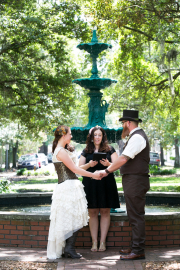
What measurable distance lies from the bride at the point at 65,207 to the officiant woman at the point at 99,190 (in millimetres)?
347

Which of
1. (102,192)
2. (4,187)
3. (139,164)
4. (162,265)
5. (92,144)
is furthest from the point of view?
(4,187)

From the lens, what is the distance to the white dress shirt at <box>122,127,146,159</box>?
5180 millimetres

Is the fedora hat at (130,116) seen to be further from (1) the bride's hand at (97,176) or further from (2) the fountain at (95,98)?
(2) the fountain at (95,98)

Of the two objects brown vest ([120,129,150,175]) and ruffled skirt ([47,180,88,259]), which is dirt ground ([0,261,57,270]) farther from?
brown vest ([120,129,150,175])

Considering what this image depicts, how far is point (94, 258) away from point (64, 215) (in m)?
0.73

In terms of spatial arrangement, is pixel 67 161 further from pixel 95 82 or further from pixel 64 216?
pixel 95 82

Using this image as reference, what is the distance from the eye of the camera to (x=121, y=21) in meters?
13.9

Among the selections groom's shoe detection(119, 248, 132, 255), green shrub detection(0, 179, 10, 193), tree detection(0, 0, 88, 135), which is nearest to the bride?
groom's shoe detection(119, 248, 132, 255)

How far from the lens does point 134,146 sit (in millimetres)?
5199

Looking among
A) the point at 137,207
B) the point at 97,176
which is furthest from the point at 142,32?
the point at 137,207

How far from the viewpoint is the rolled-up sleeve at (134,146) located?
5.18 meters

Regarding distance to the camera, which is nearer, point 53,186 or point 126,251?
point 126,251

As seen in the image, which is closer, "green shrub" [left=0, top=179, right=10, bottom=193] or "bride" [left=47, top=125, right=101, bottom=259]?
"bride" [left=47, top=125, right=101, bottom=259]

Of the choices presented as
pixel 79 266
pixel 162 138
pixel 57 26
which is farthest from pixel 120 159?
pixel 162 138
